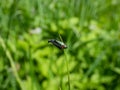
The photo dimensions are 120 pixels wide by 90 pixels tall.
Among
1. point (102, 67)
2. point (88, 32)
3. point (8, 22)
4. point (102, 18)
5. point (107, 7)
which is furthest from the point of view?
point (107, 7)

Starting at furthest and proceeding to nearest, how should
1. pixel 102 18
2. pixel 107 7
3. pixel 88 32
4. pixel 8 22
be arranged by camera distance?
pixel 107 7 → pixel 102 18 → pixel 88 32 → pixel 8 22

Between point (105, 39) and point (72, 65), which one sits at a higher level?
point (105, 39)

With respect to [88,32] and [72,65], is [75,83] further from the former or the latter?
[88,32]

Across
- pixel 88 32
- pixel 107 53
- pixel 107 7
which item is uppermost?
pixel 107 7

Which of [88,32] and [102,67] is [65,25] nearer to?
[88,32]

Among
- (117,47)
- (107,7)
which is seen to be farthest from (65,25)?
(107,7)

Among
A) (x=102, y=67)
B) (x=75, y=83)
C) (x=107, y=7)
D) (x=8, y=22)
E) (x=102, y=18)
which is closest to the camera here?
(x=8, y=22)

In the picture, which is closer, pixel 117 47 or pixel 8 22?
pixel 8 22

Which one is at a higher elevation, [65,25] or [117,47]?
[65,25]

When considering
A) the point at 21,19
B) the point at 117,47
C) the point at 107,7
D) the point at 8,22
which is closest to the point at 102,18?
the point at 107,7
